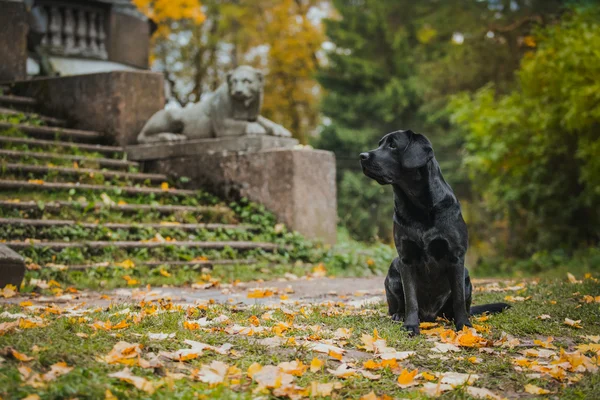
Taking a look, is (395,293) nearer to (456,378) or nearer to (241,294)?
(456,378)

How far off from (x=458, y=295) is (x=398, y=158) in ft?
3.45

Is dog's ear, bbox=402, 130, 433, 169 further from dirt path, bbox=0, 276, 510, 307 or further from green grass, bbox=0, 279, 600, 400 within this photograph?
dirt path, bbox=0, 276, 510, 307

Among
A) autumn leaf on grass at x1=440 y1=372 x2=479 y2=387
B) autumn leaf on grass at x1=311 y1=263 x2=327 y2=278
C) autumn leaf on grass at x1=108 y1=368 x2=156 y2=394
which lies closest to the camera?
autumn leaf on grass at x1=108 y1=368 x2=156 y2=394

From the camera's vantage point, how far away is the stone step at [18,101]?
1132 centimetres

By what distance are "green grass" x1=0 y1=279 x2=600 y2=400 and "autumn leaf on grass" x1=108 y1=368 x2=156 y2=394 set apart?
23 mm

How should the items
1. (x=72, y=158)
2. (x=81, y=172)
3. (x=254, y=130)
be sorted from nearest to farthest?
1. (x=81, y=172)
2. (x=72, y=158)
3. (x=254, y=130)

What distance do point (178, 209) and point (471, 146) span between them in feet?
30.3

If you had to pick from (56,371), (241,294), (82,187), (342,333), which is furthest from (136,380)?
(82,187)

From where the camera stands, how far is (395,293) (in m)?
4.81

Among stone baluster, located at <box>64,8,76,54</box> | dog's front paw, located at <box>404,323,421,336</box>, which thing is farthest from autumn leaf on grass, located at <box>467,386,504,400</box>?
stone baluster, located at <box>64,8,76,54</box>

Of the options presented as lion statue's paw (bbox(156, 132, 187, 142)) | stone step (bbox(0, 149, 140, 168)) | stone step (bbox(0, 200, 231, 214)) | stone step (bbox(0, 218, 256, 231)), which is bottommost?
stone step (bbox(0, 218, 256, 231))

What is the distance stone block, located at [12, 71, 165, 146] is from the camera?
1112 centimetres

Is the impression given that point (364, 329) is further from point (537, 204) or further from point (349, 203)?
point (349, 203)

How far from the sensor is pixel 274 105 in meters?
29.3
